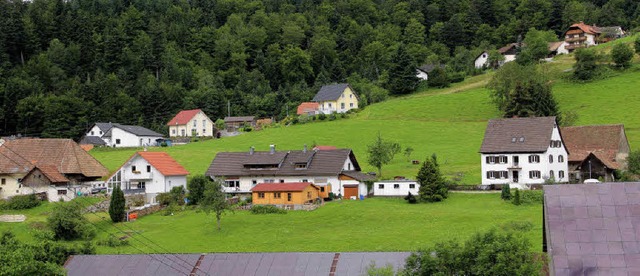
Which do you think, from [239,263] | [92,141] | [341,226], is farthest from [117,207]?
[92,141]

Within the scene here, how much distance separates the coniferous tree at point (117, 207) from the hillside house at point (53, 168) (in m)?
9.53

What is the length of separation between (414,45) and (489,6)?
92.1 ft

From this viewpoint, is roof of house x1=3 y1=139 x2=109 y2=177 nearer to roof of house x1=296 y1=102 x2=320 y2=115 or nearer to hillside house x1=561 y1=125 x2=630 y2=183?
hillside house x1=561 y1=125 x2=630 y2=183

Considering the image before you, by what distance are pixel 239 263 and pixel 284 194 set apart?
77.1ft

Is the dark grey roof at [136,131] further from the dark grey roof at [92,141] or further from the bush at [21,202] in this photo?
the bush at [21,202]

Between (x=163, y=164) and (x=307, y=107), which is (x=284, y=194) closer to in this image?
(x=163, y=164)

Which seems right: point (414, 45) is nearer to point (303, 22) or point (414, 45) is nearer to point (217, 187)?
point (303, 22)

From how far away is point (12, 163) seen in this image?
61688 millimetres

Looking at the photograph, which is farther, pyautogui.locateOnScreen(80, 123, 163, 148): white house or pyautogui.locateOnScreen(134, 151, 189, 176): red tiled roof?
pyautogui.locateOnScreen(80, 123, 163, 148): white house

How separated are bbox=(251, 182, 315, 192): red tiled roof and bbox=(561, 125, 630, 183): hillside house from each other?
2124cm

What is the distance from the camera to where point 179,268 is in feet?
109

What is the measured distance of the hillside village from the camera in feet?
89.8

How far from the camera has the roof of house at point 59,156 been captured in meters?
63.5

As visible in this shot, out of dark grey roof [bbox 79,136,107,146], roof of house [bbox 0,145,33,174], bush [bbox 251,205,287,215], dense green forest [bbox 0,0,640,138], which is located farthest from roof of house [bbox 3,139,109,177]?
dense green forest [bbox 0,0,640,138]
